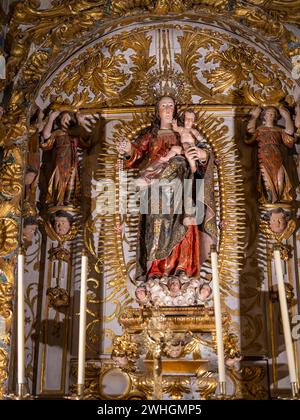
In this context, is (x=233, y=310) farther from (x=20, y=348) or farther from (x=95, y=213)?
(x=20, y=348)

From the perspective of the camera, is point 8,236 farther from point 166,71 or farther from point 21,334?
point 166,71

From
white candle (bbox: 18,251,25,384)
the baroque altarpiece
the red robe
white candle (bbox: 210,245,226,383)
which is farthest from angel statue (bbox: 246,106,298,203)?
white candle (bbox: 18,251,25,384)

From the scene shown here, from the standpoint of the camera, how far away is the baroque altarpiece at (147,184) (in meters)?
4.27

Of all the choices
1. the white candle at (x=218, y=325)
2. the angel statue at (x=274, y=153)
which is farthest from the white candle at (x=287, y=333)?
the angel statue at (x=274, y=153)

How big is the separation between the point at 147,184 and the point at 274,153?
959 millimetres

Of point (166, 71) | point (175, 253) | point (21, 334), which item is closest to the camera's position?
point (21, 334)

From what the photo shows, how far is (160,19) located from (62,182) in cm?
142

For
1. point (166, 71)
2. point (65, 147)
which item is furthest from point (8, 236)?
point (166, 71)

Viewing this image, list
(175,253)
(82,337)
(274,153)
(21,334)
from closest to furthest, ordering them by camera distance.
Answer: (21,334)
(82,337)
(175,253)
(274,153)

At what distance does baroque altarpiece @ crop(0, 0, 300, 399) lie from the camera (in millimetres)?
4270

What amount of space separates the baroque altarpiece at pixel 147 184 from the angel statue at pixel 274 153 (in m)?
0.01

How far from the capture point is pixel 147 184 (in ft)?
15.5

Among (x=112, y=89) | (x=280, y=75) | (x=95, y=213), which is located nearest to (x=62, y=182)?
(x=95, y=213)

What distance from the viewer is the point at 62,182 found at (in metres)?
4.70
